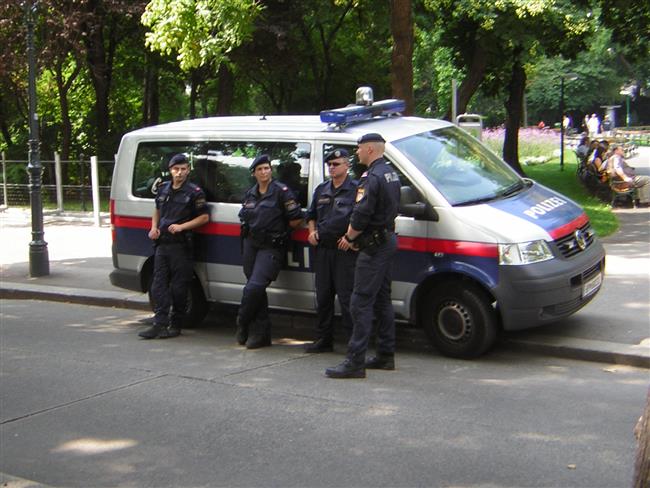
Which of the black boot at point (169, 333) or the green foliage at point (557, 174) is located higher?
the green foliage at point (557, 174)

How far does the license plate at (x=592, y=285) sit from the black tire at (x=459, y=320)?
871 millimetres

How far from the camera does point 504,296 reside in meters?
7.08

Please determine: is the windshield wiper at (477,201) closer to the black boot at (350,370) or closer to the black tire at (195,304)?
the black boot at (350,370)

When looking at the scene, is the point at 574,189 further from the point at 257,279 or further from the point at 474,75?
the point at 257,279

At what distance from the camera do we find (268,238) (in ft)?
25.9

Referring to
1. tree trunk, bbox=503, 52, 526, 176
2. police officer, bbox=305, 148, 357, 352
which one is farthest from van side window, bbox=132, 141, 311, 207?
tree trunk, bbox=503, 52, 526, 176

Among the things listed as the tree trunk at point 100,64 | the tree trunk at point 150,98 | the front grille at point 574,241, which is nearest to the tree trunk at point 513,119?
the tree trunk at point 100,64

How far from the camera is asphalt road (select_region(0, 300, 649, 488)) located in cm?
507

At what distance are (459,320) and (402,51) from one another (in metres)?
6.12

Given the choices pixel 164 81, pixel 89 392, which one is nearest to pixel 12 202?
pixel 164 81

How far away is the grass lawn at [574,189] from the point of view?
1440 centimetres

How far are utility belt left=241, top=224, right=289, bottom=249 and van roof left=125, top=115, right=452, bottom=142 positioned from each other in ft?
3.23

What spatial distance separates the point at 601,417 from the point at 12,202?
19.5 metres

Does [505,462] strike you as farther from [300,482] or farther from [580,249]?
[580,249]
